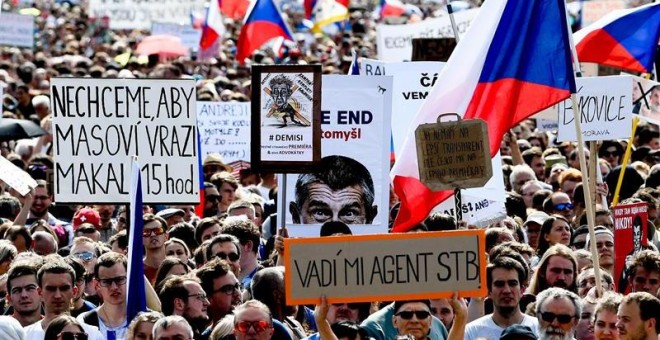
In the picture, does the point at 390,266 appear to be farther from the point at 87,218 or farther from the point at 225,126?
the point at 225,126

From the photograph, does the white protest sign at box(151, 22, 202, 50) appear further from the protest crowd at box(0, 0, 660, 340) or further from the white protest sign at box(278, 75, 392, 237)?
the white protest sign at box(278, 75, 392, 237)

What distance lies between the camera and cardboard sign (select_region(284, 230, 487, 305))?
281 inches

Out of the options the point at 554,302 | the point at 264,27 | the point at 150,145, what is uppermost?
the point at 264,27

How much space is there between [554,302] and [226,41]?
1229 inches

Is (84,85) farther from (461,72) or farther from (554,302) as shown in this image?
(554,302)

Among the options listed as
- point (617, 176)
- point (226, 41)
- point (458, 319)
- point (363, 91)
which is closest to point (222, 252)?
point (363, 91)

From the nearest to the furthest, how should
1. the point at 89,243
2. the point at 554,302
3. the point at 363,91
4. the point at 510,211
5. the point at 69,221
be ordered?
the point at 554,302
the point at 89,243
the point at 363,91
the point at 510,211
the point at 69,221

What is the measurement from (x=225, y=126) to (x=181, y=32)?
12.5 meters

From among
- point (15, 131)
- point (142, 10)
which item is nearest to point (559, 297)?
point (15, 131)

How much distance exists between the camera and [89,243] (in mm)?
10703

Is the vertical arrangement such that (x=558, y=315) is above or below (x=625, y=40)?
below

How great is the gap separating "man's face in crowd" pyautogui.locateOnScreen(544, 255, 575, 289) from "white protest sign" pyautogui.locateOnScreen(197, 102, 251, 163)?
757 centimetres

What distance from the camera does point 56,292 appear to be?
29.6 ft

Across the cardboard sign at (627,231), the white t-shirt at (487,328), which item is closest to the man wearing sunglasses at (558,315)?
the white t-shirt at (487,328)
